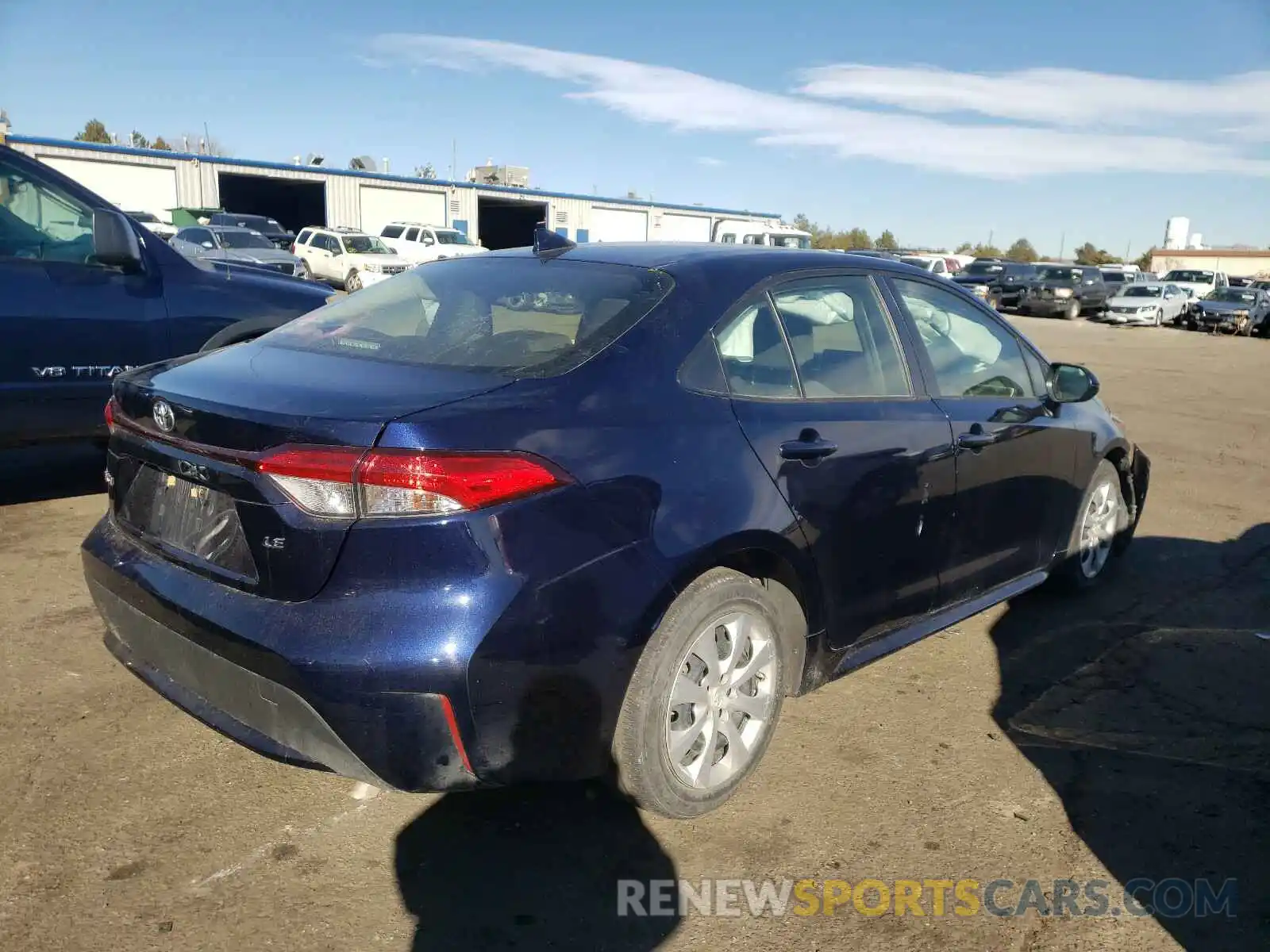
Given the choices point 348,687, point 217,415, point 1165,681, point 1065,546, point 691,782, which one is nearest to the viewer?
point 348,687

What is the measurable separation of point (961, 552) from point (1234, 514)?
164 inches

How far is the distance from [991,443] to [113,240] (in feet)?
14.7

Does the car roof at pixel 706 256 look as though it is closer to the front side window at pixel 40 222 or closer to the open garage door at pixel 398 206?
the front side window at pixel 40 222

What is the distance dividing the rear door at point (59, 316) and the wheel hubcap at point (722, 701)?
405 cm

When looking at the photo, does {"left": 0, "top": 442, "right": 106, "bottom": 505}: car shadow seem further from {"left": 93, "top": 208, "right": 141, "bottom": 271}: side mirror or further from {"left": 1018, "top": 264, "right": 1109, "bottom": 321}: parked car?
{"left": 1018, "top": 264, "right": 1109, "bottom": 321}: parked car

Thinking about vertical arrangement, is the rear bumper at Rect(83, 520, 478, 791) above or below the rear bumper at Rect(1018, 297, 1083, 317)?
below

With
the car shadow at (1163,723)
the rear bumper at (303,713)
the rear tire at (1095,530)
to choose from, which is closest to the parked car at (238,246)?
the rear tire at (1095,530)

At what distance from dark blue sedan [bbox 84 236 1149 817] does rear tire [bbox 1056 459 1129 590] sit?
1.16 metres

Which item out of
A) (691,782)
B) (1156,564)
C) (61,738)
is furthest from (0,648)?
(1156,564)

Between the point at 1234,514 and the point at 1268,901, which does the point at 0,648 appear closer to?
the point at 1268,901

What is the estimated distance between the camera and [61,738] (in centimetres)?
324

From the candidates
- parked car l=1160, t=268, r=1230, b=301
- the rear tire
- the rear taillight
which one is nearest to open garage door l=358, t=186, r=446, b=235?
parked car l=1160, t=268, r=1230, b=301

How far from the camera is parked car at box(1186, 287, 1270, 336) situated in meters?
28.2

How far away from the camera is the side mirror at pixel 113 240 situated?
5.25 m
